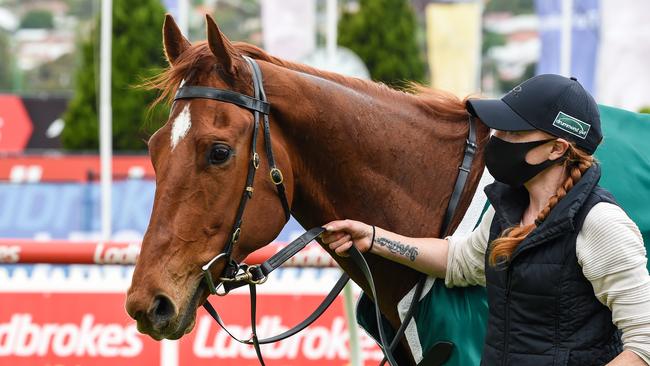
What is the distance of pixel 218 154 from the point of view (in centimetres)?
266

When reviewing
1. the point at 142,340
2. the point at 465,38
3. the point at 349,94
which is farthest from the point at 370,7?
the point at 349,94

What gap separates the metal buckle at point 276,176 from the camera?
9.03 feet

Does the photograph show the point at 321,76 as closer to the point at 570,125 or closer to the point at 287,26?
the point at 570,125

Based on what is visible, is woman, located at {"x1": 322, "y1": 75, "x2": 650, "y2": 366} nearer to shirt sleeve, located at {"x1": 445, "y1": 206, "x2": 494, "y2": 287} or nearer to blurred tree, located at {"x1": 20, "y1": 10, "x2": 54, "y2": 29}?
shirt sleeve, located at {"x1": 445, "y1": 206, "x2": 494, "y2": 287}

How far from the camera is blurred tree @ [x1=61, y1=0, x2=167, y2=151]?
50.2 feet

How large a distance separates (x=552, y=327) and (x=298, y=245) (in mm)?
840

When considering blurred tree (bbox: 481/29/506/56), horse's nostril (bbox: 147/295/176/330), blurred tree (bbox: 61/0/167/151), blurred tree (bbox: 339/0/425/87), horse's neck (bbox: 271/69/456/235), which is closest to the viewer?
horse's nostril (bbox: 147/295/176/330)

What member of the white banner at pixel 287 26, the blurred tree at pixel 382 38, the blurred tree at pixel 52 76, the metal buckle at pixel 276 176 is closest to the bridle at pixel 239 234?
the metal buckle at pixel 276 176

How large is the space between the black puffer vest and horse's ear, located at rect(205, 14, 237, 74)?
999mm

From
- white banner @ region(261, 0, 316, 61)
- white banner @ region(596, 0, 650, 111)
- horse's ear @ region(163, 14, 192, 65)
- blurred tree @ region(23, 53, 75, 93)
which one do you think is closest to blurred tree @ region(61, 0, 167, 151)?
white banner @ region(261, 0, 316, 61)

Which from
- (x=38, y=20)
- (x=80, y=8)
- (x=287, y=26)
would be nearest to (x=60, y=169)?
(x=287, y=26)

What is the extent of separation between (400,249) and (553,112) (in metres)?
0.70

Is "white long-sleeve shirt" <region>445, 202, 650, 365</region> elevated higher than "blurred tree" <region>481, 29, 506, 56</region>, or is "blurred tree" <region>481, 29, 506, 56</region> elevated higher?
"white long-sleeve shirt" <region>445, 202, 650, 365</region>

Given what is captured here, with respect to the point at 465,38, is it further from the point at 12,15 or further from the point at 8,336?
the point at 12,15
